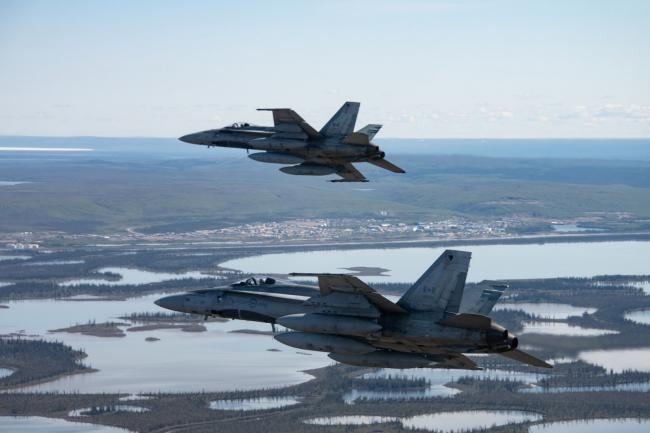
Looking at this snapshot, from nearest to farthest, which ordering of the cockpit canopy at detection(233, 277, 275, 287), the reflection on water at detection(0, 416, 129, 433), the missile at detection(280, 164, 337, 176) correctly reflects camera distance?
the cockpit canopy at detection(233, 277, 275, 287), the missile at detection(280, 164, 337, 176), the reflection on water at detection(0, 416, 129, 433)

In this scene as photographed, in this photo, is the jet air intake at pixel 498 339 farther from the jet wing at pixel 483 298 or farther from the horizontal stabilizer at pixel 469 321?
the jet wing at pixel 483 298

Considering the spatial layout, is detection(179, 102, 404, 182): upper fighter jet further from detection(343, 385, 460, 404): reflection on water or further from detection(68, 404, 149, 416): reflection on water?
detection(343, 385, 460, 404): reflection on water

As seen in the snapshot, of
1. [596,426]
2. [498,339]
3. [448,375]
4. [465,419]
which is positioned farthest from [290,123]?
[448,375]

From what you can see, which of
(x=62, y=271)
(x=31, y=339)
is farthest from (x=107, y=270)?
(x=31, y=339)

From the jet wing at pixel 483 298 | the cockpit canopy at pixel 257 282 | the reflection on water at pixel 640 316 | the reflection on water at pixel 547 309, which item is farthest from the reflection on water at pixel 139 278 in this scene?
the jet wing at pixel 483 298

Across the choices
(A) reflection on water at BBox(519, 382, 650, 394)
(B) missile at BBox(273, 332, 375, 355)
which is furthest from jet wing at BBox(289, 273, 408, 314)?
(A) reflection on water at BBox(519, 382, 650, 394)

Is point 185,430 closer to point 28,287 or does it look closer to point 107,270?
point 28,287
